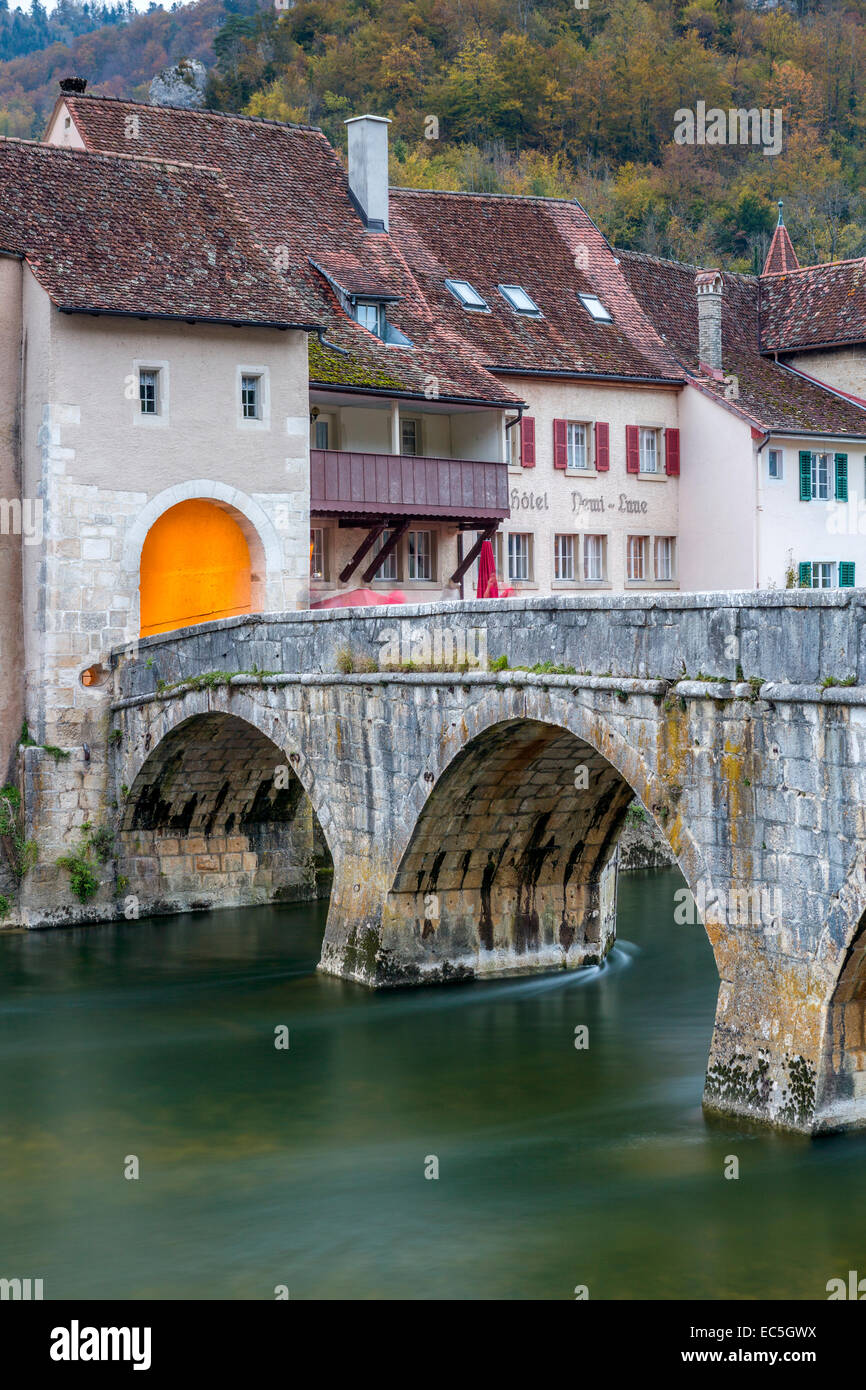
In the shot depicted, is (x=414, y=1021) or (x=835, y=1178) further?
(x=414, y=1021)

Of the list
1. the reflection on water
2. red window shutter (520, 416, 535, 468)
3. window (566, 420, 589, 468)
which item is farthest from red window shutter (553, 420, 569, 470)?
the reflection on water

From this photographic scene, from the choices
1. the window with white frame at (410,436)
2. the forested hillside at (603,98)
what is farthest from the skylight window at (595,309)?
the forested hillside at (603,98)

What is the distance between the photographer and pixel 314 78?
7331 centimetres

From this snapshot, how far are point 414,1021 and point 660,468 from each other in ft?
70.9

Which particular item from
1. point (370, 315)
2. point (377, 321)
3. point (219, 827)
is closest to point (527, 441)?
point (377, 321)

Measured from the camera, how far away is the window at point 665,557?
128ft

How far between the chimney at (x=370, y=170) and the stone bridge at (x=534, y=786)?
13166 mm

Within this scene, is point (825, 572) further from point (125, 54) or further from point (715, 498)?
point (125, 54)

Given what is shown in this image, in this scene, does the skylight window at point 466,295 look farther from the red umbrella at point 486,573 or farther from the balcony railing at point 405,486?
the red umbrella at point 486,573

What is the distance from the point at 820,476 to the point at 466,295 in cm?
844

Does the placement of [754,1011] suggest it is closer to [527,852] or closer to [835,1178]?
[835,1178]

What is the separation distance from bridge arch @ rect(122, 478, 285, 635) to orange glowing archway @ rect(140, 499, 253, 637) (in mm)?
15

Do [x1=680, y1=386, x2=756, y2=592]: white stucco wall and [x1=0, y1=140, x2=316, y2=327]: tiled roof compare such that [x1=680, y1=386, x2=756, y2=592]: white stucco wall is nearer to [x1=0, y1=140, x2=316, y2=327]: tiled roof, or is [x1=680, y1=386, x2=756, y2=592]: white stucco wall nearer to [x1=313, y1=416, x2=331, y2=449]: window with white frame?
[x1=313, y1=416, x2=331, y2=449]: window with white frame
